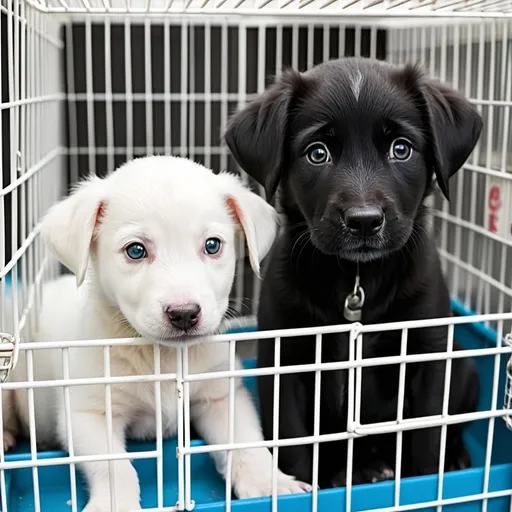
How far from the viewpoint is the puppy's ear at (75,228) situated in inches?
51.4

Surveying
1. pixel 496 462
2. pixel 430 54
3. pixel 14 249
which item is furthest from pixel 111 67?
pixel 496 462

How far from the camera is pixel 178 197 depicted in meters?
1.30

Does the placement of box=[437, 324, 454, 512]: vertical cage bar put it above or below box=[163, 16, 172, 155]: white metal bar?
below

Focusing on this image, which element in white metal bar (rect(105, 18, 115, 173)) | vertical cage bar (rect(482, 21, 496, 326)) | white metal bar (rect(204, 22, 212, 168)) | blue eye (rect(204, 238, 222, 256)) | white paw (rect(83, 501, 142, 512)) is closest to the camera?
white paw (rect(83, 501, 142, 512))

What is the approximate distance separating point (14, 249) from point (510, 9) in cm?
120

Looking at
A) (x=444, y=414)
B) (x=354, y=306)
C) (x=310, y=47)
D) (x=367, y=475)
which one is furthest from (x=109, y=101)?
(x=444, y=414)

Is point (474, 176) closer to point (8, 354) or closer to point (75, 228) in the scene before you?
point (75, 228)

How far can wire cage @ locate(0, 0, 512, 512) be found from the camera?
48.6 inches

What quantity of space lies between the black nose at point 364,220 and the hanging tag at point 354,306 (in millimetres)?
251

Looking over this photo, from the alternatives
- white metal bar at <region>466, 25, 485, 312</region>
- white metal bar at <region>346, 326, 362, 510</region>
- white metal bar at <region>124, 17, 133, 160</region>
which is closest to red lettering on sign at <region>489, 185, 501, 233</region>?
white metal bar at <region>466, 25, 485, 312</region>

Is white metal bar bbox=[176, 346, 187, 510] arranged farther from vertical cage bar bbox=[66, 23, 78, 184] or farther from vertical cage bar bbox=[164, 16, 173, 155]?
vertical cage bar bbox=[66, 23, 78, 184]

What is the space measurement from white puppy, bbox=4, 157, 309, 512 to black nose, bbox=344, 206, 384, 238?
0.19 metres

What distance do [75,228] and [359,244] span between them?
0.53m

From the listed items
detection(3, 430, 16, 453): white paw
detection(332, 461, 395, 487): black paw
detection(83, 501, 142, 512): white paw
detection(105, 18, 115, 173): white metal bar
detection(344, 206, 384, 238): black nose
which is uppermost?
detection(105, 18, 115, 173): white metal bar
